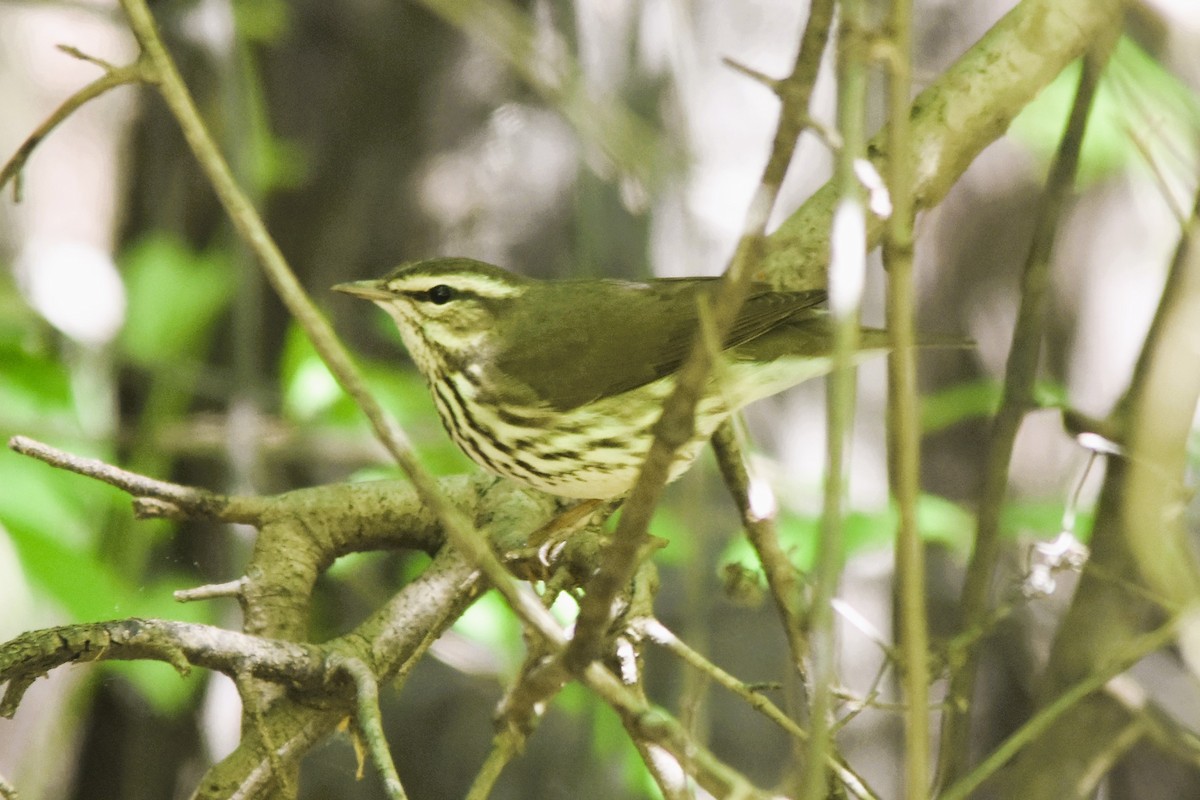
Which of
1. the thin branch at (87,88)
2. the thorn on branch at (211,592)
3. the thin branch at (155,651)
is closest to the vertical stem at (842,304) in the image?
the thin branch at (87,88)

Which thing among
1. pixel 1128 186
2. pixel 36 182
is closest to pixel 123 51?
pixel 36 182

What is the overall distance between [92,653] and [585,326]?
0.98m

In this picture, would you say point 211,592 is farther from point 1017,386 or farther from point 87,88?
point 1017,386

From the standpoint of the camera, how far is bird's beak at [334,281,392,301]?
196 cm

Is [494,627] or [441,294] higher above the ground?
[441,294]

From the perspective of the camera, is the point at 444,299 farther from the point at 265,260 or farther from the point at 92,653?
the point at 265,260

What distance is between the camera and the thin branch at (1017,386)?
6.47 ft

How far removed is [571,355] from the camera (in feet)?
6.55

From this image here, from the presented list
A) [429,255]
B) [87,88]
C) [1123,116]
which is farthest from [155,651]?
[429,255]

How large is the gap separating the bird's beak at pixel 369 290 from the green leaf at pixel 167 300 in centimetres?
89

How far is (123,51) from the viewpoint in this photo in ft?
11.8

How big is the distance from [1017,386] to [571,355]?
0.75m

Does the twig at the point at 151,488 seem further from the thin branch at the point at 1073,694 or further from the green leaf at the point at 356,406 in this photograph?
the thin branch at the point at 1073,694

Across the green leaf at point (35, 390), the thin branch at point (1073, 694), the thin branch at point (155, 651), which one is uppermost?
the green leaf at point (35, 390)
